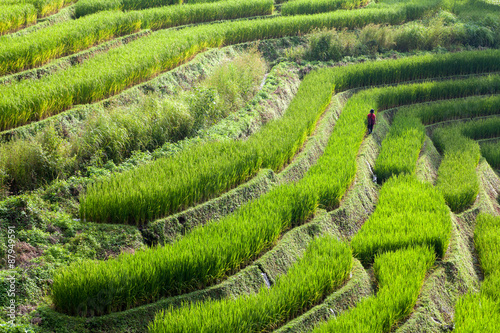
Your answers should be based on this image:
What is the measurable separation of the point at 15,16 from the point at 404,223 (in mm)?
12548

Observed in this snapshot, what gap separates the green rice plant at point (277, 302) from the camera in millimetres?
5820

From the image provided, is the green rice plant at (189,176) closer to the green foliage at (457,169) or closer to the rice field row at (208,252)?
the rice field row at (208,252)

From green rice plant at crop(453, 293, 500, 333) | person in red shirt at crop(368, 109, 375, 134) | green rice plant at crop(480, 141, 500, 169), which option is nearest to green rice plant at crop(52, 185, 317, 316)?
green rice plant at crop(453, 293, 500, 333)

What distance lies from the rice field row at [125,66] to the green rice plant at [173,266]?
477cm

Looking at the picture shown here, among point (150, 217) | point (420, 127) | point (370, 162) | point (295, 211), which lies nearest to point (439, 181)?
point (370, 162)

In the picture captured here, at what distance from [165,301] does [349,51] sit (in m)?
15.8

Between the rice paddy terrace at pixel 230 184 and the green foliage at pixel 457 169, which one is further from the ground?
the rice paddy terrace at pixel 230 184

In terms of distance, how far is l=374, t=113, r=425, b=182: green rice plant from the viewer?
12.1 m

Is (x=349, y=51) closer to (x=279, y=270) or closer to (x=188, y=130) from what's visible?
(x=188, y=130)

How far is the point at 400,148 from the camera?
42.7ft

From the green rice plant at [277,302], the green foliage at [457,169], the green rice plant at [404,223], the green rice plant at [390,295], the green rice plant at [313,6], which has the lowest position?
the green foliage at [457,169]

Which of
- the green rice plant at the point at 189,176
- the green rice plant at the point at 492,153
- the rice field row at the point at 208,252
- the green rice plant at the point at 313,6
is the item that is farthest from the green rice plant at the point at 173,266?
the green rice plant at the point at 313,6

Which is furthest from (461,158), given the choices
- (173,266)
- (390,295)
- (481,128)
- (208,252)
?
(173,266)

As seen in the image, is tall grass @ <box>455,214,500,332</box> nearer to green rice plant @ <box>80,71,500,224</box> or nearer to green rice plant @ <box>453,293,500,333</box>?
green rice plant @ <box>453,293,500,333</box>
